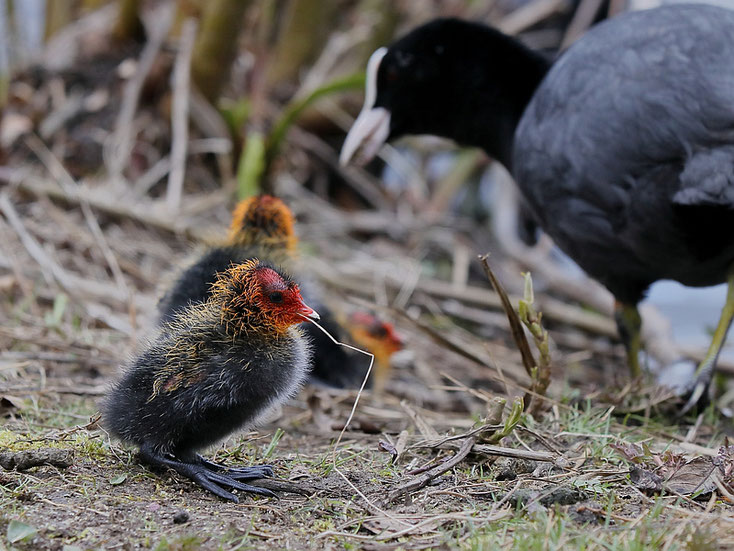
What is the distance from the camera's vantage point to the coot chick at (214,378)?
2.10 meters

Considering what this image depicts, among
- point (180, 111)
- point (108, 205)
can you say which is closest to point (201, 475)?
point (108, 205)

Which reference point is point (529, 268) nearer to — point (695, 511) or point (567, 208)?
point (567, 208)

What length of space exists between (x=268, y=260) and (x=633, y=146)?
142cm

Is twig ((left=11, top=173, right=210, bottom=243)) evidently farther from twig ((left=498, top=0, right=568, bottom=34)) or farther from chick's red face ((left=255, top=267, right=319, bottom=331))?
twig ((left=498, top=0, right=568, bottom=34))

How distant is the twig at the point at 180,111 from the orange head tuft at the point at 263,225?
187 centimetres

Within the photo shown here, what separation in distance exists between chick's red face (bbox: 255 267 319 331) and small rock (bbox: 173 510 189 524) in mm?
589

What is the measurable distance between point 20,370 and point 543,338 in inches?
77.9

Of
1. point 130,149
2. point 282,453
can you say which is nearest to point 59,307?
point 282,453

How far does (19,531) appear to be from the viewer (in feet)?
5.35

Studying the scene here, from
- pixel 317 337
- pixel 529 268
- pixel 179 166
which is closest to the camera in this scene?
pixel 317 337

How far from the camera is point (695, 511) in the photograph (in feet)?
6.00

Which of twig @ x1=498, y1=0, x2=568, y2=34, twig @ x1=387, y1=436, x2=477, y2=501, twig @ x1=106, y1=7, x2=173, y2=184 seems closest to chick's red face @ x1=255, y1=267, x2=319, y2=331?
twig @ x1=387, y1=436, x2=477, y2=501

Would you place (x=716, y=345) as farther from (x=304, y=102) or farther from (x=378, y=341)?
(x=304, y=102)

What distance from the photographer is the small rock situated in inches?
69.6
